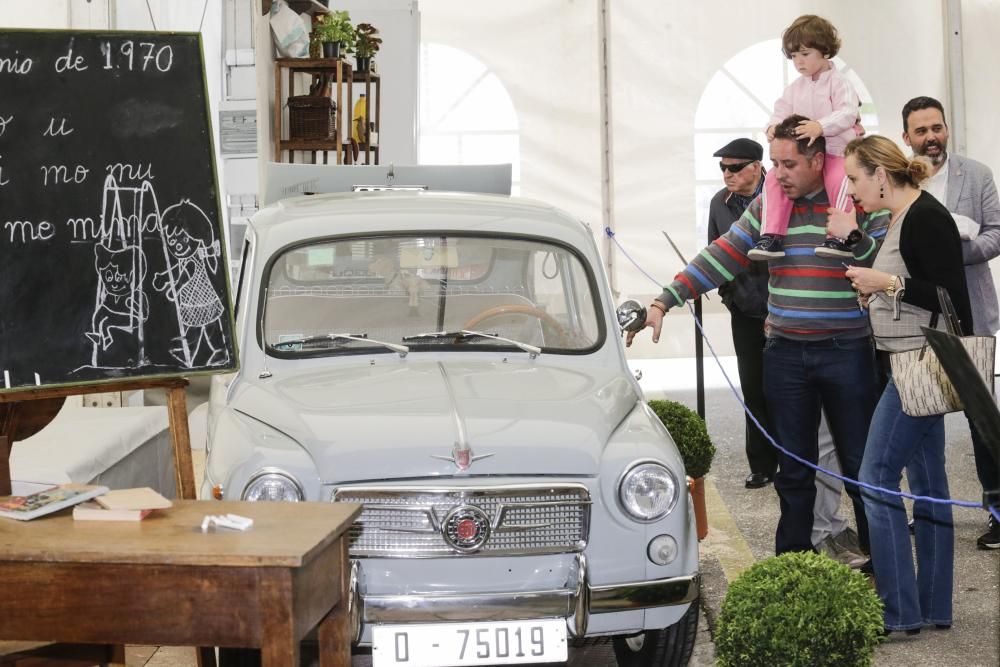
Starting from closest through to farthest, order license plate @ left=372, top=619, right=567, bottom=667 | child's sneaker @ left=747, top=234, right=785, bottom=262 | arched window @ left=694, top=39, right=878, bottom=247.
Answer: license plate @ left=372, top=619, right=567, bottom=667 → child's sneaker @ left=747, top=234, right=785, bottom=262 → arched window @ left=694, top=39, right=878, bottom=247

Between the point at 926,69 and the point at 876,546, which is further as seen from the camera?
the point at 926,69

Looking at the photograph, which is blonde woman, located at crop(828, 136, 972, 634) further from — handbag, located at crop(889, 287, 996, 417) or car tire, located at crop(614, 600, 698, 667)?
car tire, located at crop(614, 600, 698, 667)

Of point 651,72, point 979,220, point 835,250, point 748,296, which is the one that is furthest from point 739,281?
point 651,72

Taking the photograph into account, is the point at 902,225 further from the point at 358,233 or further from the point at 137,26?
the point at 137,26

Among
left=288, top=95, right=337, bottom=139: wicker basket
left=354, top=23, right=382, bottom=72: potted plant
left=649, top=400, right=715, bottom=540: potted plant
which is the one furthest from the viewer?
left=354, top=23, right=382, bottom=72: potted plant

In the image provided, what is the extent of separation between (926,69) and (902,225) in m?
9.63

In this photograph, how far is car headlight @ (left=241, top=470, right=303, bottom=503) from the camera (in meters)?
3.76

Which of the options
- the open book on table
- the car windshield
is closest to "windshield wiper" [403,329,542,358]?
the car windshield

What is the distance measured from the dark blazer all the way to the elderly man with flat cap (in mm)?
2830

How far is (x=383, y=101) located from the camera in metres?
12.4

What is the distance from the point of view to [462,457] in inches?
151

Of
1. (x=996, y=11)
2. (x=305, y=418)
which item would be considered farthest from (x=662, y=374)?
(x=305, y=418)

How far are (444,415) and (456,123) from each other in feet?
34.8

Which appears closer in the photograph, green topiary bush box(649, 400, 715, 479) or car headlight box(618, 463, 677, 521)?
car headlight box(618, 463, 677, 521)
